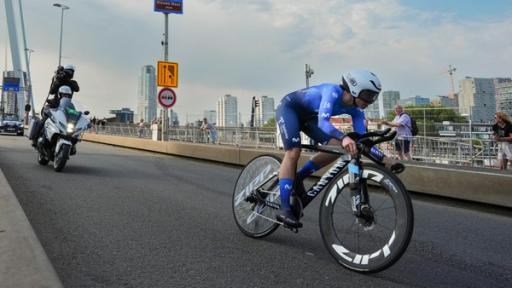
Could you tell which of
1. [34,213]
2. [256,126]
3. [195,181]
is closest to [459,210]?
[195,181]

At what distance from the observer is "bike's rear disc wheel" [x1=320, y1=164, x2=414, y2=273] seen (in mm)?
3195

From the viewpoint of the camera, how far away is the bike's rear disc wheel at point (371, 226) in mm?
3195

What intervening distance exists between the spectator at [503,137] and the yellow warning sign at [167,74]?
1234 cm

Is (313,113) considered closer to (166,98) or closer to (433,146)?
(433,146)

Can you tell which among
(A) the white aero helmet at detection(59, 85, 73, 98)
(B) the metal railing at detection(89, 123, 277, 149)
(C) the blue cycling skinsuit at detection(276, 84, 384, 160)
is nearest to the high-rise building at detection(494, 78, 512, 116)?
(B) the metal railing at detection(89, 123, 277, 149)

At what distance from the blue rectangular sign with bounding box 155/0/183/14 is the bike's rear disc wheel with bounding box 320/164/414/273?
59.2 feet

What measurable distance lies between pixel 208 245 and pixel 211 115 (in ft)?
57.3

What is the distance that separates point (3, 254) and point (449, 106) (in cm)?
1383

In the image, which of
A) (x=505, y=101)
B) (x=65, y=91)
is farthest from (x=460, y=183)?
(x=65, y=91)

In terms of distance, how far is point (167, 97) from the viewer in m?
18.7

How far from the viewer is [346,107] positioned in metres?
4.01

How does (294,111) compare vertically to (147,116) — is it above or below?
below

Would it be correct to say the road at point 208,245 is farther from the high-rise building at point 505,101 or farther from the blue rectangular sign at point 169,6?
the blue rectangular sign at point 169,6

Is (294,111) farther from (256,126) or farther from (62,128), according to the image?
(256,126)
